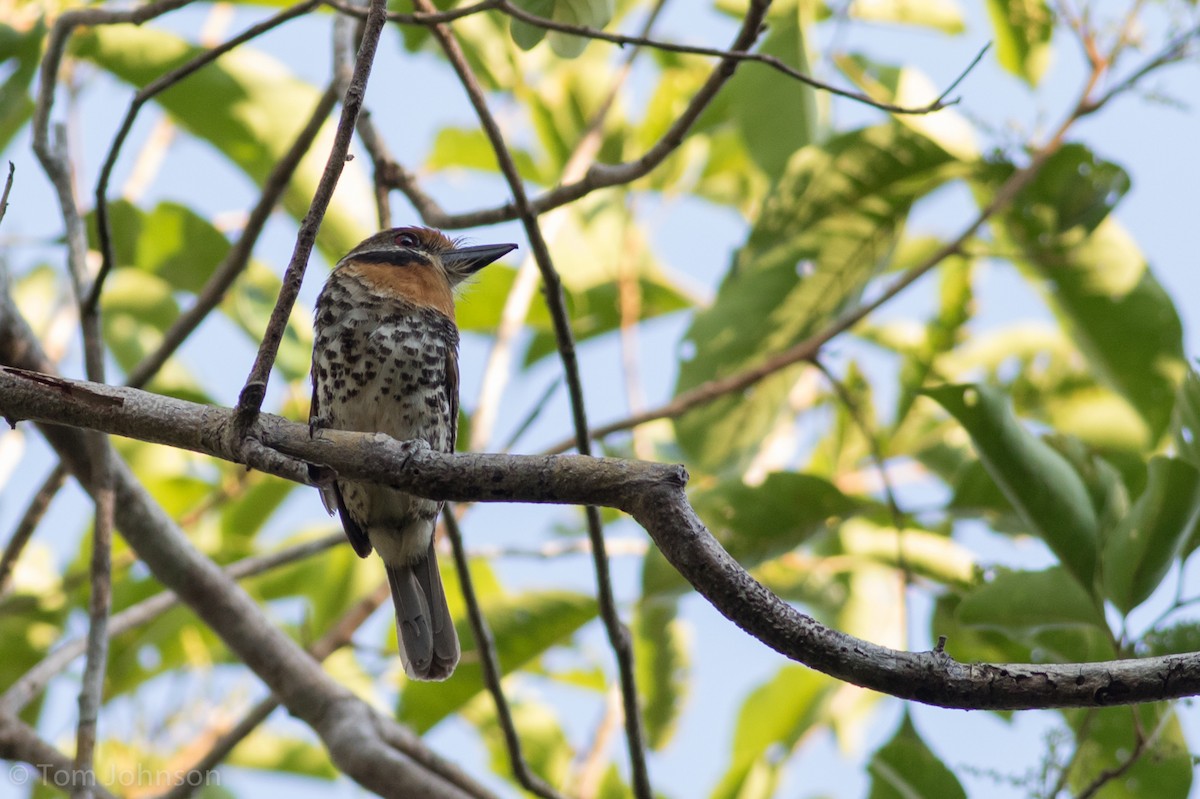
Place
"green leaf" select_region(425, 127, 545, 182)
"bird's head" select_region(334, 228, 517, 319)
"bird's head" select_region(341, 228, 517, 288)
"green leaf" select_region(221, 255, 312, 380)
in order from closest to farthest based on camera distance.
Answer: "bird's head" select_region(334, 228, 517, 319) < "bird's head" select_region(341, 228, 517, 288) < "green leaf" select_region(221, 255, 312, 380) < "green leaf" select_region(425, 127, 545, 182)

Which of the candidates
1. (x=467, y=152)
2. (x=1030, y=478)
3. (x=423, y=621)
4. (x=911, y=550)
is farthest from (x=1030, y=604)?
(x=467, y=152)

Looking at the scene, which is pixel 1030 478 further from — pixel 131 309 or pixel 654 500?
pixel 131 309

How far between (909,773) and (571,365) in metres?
1.11

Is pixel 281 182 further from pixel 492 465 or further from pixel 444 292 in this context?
pixel 492 465

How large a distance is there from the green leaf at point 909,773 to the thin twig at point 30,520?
2.14 metres

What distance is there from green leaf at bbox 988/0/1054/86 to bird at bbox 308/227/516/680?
1.59 m

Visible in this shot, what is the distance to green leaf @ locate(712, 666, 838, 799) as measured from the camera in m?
3.97

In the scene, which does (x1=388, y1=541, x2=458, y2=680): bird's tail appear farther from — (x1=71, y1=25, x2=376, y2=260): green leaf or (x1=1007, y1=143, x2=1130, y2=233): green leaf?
(x1=1007, y1=143, x2=1130, y2=233): green leaf

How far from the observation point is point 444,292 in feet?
12.2

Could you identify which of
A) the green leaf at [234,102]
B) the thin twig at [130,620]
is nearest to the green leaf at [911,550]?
the thin twig at [130,620]

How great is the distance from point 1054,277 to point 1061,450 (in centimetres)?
76

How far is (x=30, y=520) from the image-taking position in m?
3.37

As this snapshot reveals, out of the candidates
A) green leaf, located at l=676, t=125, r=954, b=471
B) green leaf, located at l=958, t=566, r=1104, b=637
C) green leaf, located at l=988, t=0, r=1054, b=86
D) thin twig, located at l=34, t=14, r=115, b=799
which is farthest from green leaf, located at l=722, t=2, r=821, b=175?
thin twig, located at l=34, t=14, r=115, b=799

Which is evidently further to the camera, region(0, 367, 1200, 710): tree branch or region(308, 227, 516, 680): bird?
region(308, 227, 516, 680): bird
